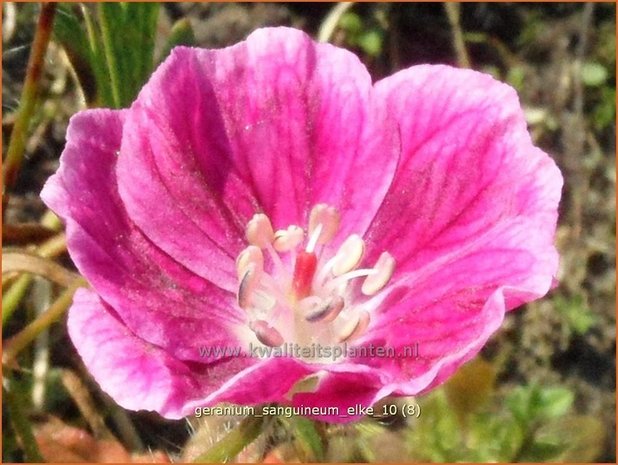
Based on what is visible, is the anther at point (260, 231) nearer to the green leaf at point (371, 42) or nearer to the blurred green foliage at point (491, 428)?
the blurred green foliage at point (491, 428)

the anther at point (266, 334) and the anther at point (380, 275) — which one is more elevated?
the anther at point (380, 275)

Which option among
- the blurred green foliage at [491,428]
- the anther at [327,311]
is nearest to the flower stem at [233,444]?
the anther at [327,311]

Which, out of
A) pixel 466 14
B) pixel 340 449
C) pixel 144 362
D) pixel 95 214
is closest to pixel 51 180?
pixel 95 214

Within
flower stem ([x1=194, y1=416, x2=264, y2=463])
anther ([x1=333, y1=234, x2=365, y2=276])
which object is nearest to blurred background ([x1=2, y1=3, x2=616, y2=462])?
flower stem ([x1=194, y1=416, x2=264, y2=463])

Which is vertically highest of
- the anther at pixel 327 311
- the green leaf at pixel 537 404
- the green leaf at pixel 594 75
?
the anther at pixel 327 311

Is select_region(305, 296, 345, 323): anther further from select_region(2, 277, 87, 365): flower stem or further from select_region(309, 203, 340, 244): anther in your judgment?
select_region(2, 277, 87, 365): flower stem

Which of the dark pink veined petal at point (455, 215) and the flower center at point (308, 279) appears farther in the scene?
the flower center at point (308, 279)

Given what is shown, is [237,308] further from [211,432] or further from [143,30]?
[143,30]

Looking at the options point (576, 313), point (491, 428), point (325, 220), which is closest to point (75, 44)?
point (325, 220)
